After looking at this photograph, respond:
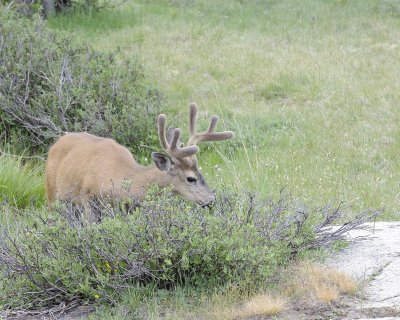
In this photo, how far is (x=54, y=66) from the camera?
435 inches

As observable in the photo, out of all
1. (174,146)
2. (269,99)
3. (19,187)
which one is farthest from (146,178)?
(269,99)

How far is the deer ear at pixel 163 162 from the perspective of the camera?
7316 millimetres

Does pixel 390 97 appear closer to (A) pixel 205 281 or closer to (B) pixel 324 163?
(B) pixel 324 163

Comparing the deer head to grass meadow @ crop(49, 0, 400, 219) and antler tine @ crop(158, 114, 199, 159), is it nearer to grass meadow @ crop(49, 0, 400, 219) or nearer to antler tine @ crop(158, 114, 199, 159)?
antler tine @ crop(158, 114, 199, 159)

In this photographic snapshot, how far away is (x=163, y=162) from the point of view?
290 inches

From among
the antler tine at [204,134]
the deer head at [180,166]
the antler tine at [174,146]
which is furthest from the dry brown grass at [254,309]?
the antler tine at [204,134]

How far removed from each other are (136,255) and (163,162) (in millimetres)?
1914

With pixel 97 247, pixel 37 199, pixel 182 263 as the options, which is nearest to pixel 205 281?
pixel 182 263

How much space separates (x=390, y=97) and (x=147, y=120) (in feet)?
12.7

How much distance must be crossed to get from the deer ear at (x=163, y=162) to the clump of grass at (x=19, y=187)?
2.12 meters

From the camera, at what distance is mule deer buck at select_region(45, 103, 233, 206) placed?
7191 millimetres

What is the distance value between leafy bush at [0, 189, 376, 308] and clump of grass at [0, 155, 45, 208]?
3.09 meters

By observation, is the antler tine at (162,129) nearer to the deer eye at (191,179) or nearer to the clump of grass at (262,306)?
the deer eye at (191,179)

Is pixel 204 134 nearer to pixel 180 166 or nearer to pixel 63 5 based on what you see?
pixel 180 166
